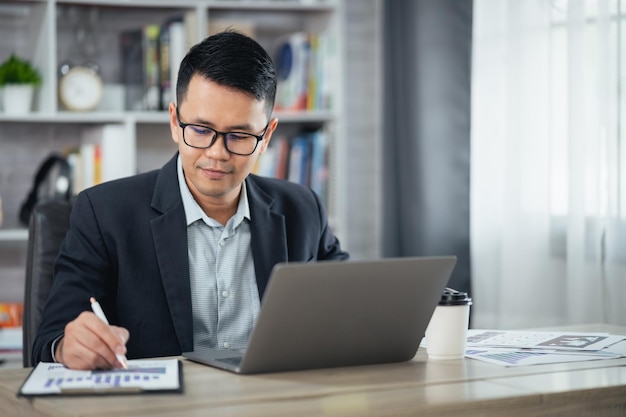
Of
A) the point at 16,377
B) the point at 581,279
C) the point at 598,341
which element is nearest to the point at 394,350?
the point at 598,341

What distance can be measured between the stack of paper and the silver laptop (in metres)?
0.16

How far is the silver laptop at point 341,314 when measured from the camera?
1.39 meters

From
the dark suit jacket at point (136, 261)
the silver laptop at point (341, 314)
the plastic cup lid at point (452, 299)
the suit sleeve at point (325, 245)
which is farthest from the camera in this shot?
the suit sleeve at point (325, 245)

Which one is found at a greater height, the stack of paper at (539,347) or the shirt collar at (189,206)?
the shirt collar at (189,206)

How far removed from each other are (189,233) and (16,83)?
5.06 ft

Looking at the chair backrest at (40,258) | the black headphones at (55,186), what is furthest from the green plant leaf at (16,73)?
the chair backrest at (40,258)

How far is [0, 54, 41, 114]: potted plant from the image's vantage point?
3.28 meters

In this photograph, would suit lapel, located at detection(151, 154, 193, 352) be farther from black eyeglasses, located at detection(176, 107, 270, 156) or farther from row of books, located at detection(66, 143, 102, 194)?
row of books, located at detection(66, 143, 102, 194)

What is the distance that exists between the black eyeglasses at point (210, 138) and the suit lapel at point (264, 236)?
8.5 inches

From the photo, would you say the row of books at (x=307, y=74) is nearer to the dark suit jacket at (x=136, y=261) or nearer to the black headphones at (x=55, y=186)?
the black headphones at (x=55, y=186)

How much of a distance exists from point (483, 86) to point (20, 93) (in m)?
1.53

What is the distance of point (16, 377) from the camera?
148 centimetres

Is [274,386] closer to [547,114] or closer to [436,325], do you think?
[436,325]

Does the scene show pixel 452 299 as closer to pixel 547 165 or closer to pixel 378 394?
pixel 378 394
